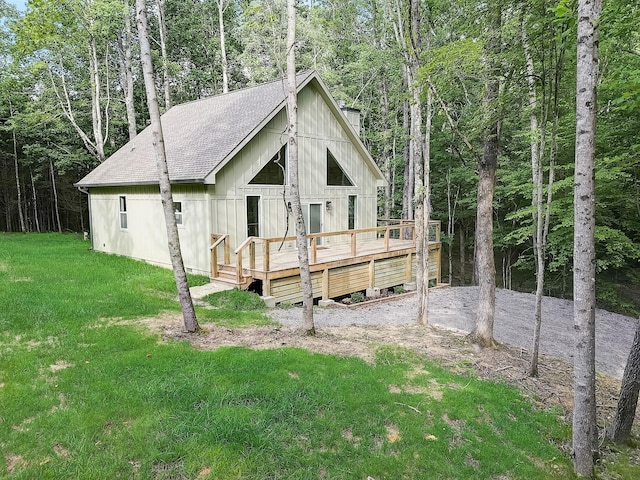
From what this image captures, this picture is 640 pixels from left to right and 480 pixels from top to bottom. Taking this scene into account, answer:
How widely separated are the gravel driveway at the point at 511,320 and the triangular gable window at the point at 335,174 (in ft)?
14.9

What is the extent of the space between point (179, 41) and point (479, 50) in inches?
1008

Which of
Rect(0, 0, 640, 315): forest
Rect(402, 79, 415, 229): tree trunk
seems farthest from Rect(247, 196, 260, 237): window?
Rect(402, 79, 415, 229): tree trunk

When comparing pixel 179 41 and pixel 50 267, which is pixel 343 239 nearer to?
pixel 50 267

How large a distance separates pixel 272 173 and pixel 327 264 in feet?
10.7

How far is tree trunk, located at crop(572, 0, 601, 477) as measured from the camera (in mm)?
3396

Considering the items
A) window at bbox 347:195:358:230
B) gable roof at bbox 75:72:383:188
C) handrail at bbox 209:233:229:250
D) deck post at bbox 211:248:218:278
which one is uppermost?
gable roof at bbox 75:72:383:188

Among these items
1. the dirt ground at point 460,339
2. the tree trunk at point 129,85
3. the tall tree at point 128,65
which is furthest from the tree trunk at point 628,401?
the tall tree at point 128,65

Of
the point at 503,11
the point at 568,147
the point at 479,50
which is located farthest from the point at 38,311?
the point at 568,147

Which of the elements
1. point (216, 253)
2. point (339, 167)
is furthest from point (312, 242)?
point (339, 167)

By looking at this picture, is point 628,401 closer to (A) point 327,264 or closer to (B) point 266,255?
(B) point 266,255

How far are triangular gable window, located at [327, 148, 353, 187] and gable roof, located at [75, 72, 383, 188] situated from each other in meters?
1.14

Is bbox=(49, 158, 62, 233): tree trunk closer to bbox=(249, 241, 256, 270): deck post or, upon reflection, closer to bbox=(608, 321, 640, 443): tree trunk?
bbox=(249, 241, 256, 270): deck post

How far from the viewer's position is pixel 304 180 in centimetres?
1294

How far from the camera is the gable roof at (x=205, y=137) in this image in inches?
431
